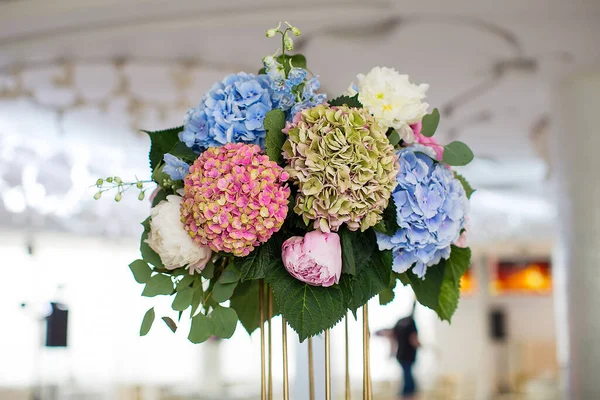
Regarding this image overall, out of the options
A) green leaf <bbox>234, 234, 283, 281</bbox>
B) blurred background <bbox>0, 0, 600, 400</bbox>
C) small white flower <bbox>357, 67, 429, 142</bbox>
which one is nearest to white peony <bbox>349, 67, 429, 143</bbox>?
small white flower <bbox>357, 67, 429, 142</bbox>

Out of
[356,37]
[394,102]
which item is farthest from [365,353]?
[356,37]

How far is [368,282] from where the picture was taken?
860 millimetres

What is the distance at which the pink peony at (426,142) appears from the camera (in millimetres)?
944

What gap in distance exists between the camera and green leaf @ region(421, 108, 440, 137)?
981 millimetres

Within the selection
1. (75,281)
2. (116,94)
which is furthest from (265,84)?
(75,281)

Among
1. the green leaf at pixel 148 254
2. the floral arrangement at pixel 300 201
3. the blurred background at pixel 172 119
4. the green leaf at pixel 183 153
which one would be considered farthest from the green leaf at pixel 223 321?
the blurred background at pixel 172 119

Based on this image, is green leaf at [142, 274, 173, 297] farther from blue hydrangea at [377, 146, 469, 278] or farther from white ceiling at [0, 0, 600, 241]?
white ceiling at [0, 0, 600, 241]

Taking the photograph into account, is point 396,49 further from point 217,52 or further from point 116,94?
point 116,94

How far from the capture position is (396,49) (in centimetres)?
394

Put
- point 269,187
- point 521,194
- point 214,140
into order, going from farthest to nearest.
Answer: point 521,194, point 214,140, point 269,187

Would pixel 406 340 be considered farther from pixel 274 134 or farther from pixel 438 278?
pixel 274 134

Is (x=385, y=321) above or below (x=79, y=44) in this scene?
below

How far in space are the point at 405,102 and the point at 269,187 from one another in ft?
0.82

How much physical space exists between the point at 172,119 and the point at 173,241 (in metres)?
4.22
